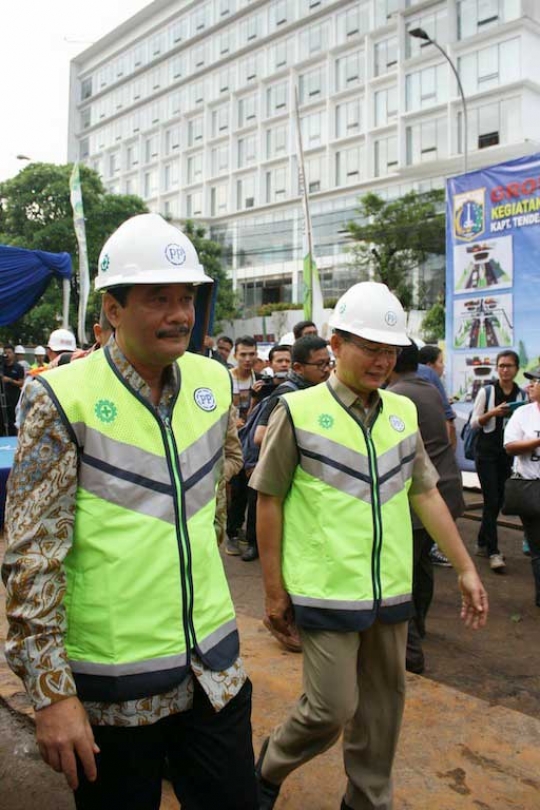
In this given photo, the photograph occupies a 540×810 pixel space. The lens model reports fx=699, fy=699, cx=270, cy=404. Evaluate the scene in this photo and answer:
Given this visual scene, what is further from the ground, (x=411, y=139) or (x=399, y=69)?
(x=399, y=69)

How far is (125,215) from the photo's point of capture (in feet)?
114

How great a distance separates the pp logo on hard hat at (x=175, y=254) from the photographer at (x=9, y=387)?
9738 millimetres

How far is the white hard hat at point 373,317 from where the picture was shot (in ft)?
7.84

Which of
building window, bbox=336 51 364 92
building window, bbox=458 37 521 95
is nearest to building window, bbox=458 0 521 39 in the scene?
building window, bbox=458 37 521 95

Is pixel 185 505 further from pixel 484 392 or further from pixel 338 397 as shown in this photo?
pixel 484 392

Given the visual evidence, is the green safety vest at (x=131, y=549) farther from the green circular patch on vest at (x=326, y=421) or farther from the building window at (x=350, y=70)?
the building window at (x=350, y=70)

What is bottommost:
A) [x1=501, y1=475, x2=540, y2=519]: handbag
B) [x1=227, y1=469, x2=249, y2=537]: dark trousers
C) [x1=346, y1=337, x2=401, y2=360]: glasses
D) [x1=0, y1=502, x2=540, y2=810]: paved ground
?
[x1=0, y1=502, x2=540, y2=810]: paved ground

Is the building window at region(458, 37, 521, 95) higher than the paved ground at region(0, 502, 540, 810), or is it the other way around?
the building window at region(458, 37, 521, 95)

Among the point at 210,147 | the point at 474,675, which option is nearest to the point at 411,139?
the point at 210,147

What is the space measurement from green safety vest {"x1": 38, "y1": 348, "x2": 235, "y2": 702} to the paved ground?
1.36m

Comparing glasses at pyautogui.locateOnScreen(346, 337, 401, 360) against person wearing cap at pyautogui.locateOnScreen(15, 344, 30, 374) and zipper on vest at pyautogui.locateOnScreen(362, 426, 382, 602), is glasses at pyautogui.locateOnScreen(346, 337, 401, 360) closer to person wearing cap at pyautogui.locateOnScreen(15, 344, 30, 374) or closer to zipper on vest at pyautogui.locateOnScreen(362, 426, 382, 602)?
zipper on vest at pyautogui.locateOnScreen(362, 426, 382, 602)

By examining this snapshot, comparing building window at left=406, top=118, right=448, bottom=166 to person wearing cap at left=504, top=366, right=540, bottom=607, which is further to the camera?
building window at left=406, top=118, right=448, bottom=166

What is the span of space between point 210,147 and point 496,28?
27245mm

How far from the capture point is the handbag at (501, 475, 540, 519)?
4918 mm
